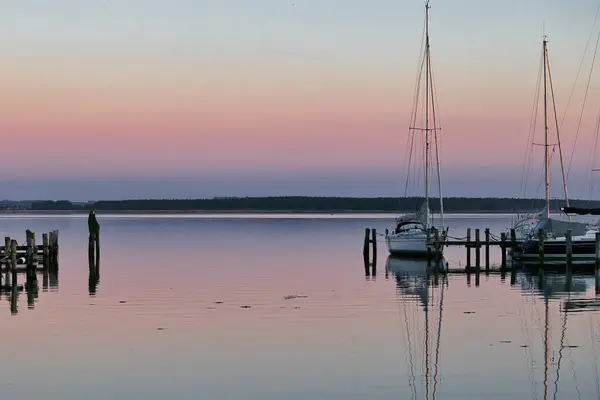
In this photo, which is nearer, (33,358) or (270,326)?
(33,358)

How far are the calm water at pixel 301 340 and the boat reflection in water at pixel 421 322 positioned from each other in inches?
2.2

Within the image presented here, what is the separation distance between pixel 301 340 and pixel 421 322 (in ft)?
16.4

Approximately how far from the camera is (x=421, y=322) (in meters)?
→ 29.1

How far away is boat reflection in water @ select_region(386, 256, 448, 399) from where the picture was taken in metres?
20.8

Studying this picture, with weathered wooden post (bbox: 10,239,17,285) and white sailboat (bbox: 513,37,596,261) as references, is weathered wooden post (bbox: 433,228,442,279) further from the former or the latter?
weathered wooden post (bbox: 10,239,17,285)

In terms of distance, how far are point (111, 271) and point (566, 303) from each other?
25.0 meters

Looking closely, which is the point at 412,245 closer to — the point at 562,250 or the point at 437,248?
the point at 437,248

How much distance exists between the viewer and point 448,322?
1144 inches

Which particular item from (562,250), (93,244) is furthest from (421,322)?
(93,244)

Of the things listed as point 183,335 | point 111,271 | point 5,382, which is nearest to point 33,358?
point 5,382

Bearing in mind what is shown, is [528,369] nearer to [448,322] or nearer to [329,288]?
[448,322]

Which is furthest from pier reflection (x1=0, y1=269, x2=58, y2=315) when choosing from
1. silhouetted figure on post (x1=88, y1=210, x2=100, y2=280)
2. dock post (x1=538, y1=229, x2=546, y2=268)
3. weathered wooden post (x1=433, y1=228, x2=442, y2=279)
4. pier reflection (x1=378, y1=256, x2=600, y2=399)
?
dock post (x1=538, y1=229, x2=546, y2=268)

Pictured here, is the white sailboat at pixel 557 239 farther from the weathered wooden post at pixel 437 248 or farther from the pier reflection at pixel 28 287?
the pier reflection at pixel 28 287

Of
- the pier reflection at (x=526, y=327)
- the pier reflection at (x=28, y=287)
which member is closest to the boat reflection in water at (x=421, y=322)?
the pier reflection at (x=526, y=327)
